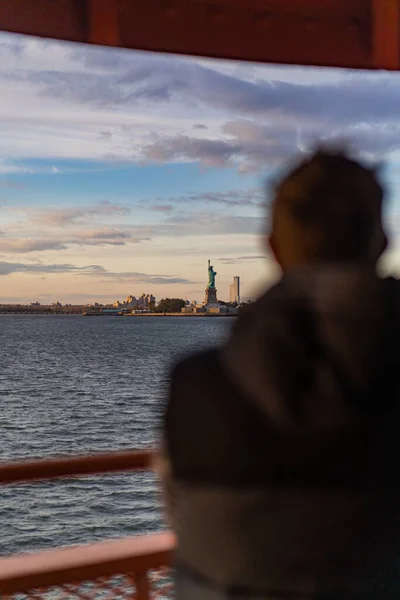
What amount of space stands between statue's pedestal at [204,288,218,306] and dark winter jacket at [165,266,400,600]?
96303 mm

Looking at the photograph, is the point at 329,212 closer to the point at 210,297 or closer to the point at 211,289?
the point at 211,289

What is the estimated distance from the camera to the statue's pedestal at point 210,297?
98188 mm

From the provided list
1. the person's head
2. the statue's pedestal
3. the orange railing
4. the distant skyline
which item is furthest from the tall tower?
the person's head

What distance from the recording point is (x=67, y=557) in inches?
83.7

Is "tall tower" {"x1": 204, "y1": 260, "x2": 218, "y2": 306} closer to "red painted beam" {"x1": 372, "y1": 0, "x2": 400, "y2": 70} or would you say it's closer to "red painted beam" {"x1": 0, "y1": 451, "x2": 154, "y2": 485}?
"red painted beam" {"x1": 372, "y1": 0, "x2": 400, "y2": 70}

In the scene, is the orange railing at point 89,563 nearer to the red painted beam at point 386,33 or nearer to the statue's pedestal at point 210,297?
the red painted beam at point 386,33

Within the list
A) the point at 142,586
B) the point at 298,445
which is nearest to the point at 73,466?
the point at 142,586

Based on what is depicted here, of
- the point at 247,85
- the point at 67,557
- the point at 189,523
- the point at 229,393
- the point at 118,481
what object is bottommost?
the point at 118,481

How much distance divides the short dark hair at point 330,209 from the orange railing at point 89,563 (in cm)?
138

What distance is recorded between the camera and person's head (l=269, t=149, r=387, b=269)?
0.81 meters

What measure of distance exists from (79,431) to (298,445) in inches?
1138

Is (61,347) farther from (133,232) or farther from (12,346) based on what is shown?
(133,232)

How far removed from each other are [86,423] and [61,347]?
42.0m

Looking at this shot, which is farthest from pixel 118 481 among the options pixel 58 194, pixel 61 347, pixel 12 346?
pixel 12 346
